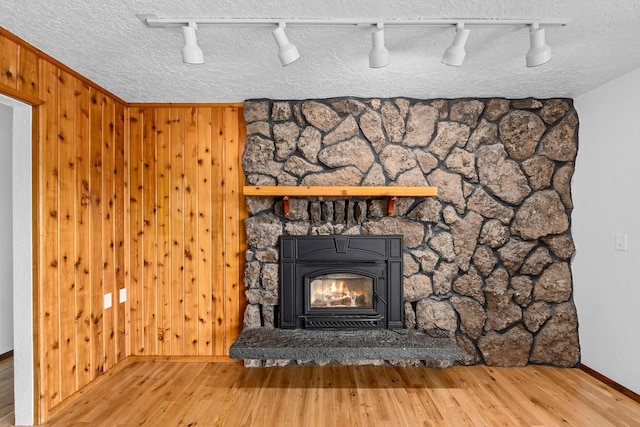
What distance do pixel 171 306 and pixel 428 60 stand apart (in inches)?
109

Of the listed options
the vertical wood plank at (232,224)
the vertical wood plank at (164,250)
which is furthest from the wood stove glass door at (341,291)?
the vertical wood plank at (164,250)

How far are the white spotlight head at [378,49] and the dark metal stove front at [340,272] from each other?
1449 mm

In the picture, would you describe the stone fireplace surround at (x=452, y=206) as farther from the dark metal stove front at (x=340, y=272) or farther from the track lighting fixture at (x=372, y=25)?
the track lighting fixture at (x=372, y=25)

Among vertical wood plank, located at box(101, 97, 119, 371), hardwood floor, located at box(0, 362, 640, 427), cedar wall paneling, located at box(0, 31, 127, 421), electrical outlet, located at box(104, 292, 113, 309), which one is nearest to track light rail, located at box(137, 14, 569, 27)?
cedar wall paneling, located at box(0, 31, 127, 421)

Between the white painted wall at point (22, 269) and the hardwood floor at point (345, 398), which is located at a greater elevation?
the white painted wall at point (22, 269)

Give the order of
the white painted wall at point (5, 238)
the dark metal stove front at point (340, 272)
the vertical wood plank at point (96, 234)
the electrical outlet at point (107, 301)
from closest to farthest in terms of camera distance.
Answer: the vertical wood plank at point (96, 234)
the electrical outlet at point (107, 301)
the dark metal stove front at point (340, 272)
the white painted wall at point (5, 238)

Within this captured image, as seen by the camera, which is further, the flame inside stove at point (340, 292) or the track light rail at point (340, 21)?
the flame inside stove at point (340, 292)

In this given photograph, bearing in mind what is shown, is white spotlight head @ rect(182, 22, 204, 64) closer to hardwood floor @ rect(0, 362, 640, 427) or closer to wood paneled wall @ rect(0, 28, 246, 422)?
wood paneled wall @ rect(0, 28, 246, 422)

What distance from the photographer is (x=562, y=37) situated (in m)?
2.03

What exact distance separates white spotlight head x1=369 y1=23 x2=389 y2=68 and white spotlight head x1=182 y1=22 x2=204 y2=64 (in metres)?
0.91

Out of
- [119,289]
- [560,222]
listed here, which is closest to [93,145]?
[119,289]

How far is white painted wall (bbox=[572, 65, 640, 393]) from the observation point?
8.15 feet

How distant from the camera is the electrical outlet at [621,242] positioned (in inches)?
100.0

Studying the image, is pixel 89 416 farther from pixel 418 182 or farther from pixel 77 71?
pixel 418 182
